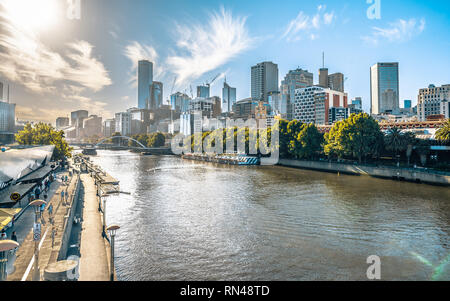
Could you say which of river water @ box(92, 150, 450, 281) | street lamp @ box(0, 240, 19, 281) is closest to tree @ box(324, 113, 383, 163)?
river water @ box(92, 150, 450, 281)

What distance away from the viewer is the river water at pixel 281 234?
55.1 ft

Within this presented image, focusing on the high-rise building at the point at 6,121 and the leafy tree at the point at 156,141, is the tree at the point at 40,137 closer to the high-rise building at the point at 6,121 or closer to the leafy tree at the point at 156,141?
the high-rise building at the point at 6,121

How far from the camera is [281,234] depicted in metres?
22.9

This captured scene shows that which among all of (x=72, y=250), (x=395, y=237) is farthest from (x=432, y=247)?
(x=72, y=250)

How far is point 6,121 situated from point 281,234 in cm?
8134

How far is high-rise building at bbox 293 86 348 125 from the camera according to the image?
16601 cm

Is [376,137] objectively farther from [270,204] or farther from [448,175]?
[270,204]

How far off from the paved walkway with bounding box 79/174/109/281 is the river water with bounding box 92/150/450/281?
50.6 inches

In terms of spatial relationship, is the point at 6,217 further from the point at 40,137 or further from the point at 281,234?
the point at 40,137

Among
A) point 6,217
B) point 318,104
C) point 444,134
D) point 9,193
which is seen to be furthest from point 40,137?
point 318,104

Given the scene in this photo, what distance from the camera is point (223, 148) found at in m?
122

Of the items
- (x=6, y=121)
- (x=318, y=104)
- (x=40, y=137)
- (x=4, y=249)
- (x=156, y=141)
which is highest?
(x=318, y=104)

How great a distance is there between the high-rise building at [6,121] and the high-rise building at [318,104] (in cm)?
14616

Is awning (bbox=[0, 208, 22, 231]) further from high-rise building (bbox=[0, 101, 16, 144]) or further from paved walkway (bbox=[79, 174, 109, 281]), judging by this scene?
high-rise building (bbox=[0, 101, 16, 144])
